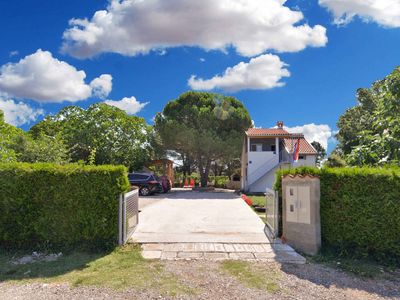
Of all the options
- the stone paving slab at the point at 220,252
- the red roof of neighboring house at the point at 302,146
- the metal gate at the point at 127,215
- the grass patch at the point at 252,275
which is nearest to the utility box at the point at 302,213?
the stone paving slab at the point at 220,252

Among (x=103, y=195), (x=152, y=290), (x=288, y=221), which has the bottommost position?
(x=152, y=290)

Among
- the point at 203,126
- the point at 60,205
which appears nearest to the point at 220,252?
the point at 60,205

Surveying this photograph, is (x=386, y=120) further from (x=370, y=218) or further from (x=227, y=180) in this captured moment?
(x=227, y=180)

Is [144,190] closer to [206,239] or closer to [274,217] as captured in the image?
[206,239]

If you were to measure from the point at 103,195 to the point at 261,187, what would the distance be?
21111mm

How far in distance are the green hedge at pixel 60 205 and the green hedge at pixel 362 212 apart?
156 inches

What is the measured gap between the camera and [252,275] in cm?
489

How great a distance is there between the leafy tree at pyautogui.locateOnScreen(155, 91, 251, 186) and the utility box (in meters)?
22.2

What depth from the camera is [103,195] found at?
6152 millimetres

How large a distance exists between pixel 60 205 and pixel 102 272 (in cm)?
183

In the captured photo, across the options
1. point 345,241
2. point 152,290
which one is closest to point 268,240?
point 345,241

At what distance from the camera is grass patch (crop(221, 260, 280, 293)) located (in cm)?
449

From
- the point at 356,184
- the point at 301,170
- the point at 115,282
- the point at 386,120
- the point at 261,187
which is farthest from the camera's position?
the point at 261,187

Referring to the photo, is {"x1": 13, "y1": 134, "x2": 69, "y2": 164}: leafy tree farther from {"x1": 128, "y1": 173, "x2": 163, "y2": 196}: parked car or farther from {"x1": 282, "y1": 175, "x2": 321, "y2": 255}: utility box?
{"x1": 282, "y1": 175, "x2": 321, "y2": 255}: utility box
